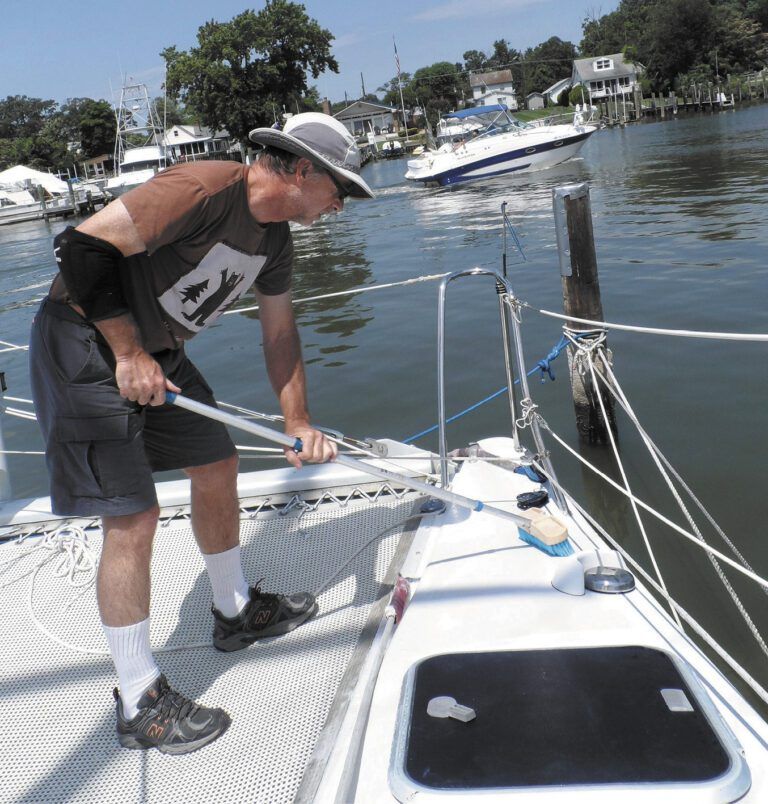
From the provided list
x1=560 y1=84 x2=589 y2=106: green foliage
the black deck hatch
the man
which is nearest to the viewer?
the black deck hatch

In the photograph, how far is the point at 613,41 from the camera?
329ft

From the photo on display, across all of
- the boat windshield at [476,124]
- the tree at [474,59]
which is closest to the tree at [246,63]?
the boat windshield at [476,124]

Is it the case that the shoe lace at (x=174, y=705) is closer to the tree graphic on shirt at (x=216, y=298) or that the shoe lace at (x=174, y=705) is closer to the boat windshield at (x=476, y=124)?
the tree graphic on shirt at (x=216, y=298)

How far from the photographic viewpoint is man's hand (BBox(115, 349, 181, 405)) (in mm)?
1956

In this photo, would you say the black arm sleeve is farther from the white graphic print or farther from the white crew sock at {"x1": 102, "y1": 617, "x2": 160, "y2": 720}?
the white crew sock at {"x1": 102, "y1": 617, "x2": 160, "y2": 720}

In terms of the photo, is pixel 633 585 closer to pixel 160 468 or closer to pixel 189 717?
pixel 189 717

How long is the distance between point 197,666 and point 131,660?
1.34ft

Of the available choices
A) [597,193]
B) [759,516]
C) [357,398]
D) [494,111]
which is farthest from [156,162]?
[759,516]

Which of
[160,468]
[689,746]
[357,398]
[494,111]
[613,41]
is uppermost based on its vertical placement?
[613,41]

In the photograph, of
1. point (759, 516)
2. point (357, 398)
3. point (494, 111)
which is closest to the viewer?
point (759, 516)

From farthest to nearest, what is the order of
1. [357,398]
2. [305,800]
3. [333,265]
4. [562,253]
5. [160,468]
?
[333,265] → [357,398] → [562,253] → [160,468] → [305,800]

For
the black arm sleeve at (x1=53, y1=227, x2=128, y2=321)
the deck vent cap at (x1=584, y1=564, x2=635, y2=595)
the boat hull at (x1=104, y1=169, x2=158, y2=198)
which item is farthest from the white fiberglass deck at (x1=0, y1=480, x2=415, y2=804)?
the boat hull at (x1=104, y1=169, x2=158, y2=198)

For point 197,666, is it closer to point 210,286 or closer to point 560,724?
point 210,286

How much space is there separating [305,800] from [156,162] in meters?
55.5
